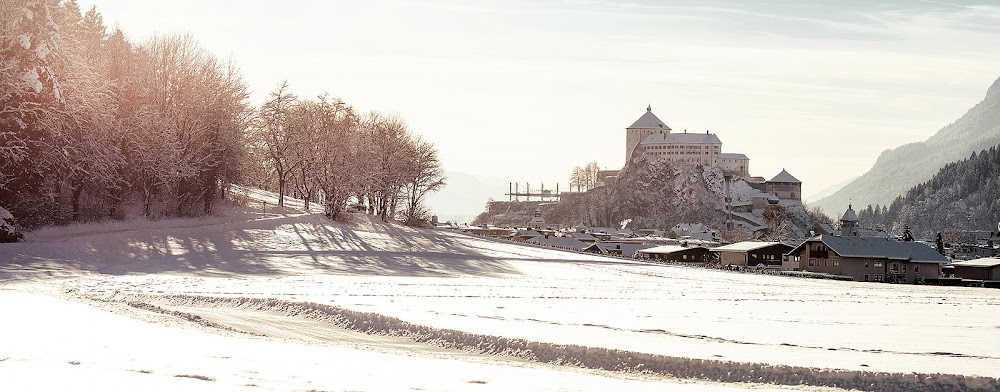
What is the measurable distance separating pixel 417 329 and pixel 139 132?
1855 inches

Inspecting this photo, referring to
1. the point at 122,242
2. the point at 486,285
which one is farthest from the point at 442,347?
the point at 122,242

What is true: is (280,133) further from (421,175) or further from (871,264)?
(871,264)

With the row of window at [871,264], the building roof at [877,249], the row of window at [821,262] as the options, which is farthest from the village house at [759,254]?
the row of window at [871,264]

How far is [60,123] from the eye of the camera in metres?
54.1

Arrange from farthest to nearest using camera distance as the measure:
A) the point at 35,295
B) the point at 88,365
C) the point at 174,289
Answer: the point at 174,289, the point at 35,295, the point at 88,365

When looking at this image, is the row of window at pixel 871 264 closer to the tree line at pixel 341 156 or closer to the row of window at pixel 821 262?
the row of window at pixel 821 262

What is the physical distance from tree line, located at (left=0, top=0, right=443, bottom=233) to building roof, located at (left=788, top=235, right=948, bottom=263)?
45745 mm

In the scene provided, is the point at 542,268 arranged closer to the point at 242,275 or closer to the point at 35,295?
the point at 242,275

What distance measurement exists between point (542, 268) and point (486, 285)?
721 inches

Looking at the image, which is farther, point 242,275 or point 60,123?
point 60,123

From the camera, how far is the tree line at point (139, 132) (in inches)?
2082

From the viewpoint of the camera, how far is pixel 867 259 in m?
109

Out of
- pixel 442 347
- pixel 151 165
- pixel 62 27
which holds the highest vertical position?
pixel 62 27

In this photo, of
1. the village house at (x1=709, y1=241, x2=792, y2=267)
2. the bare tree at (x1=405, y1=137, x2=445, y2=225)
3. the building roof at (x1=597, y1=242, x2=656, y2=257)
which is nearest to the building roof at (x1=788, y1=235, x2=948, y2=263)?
the village house at (x1=709, y1=241, x2=792, y2=267)
